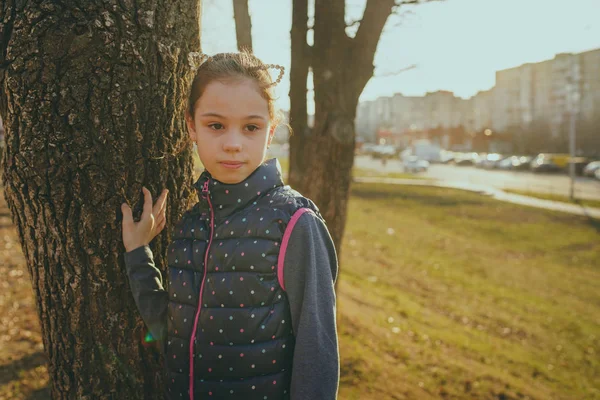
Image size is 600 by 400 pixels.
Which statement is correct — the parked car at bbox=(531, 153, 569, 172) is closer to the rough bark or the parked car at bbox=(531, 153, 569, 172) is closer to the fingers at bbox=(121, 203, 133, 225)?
the rough bark

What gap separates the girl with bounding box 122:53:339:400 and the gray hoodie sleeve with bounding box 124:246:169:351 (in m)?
0.10

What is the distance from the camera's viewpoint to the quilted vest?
5.41ft

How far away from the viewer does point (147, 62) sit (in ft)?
6.28

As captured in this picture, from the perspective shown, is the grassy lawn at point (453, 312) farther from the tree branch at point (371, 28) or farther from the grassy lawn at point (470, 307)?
the tree branch at point (371, 28)

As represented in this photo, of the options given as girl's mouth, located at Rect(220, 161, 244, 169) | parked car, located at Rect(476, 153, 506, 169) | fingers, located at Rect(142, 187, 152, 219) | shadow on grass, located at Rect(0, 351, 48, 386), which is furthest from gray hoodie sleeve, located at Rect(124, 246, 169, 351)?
parked car, located at Rect(476, 153, 506, 169)

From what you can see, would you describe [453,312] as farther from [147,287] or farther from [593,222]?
[593,222]

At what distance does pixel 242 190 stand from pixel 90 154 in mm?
603

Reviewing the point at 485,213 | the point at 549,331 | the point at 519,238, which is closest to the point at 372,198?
the point at 485,213

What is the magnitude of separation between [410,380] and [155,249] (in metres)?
3.15

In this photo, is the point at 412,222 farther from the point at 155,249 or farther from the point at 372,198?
the point at 155,249

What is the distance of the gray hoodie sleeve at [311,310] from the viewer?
1.56 metres

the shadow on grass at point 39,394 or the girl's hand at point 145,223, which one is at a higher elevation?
the girl's hand at point 145,223

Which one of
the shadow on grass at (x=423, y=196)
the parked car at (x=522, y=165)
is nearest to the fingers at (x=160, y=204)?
the shadow on grass at (x=423, y=196)

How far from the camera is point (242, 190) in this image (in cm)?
175
